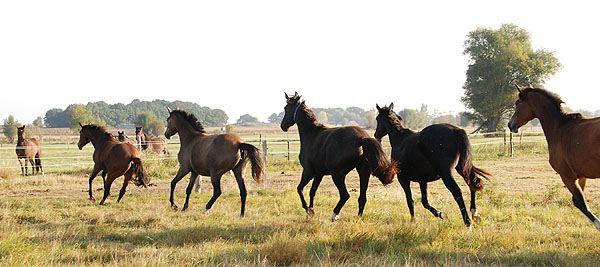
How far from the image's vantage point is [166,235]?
19.6ft

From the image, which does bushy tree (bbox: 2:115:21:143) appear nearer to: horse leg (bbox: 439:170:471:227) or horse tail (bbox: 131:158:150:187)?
horse tail (bbox: 131:158:150:187)

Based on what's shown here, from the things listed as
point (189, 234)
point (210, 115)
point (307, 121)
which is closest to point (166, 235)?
point (189, 234)

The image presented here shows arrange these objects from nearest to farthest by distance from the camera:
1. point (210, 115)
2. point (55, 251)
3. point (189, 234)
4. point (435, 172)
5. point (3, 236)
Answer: point (55, 251) < point (3, 236) < point (189, 234) < point (435, 172) < point (210, 115)

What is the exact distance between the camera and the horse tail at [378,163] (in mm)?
6309

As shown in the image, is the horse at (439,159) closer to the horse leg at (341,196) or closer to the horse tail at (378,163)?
the horse tail at (378,163)

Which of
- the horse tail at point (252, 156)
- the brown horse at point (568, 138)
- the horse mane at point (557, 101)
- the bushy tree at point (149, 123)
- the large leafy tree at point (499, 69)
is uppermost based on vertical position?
the large leafy tree at point (499, 69)

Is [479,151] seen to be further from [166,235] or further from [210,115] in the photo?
[210,115]

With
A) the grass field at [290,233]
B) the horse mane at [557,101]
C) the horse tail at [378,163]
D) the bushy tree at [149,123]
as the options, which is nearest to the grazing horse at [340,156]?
the horse tail at [378,163]

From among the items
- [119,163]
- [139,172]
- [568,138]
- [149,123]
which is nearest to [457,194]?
[568,138]

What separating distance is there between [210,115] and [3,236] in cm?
13728

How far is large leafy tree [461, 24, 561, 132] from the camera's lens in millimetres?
38969

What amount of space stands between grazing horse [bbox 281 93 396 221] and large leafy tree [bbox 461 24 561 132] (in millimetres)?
34885

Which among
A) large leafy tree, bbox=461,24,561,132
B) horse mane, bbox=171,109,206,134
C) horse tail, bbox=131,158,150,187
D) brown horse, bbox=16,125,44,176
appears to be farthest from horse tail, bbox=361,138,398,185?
large leafy tree, bbox=461,24,561,132

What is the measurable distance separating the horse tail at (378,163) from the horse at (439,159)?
0.23 m
